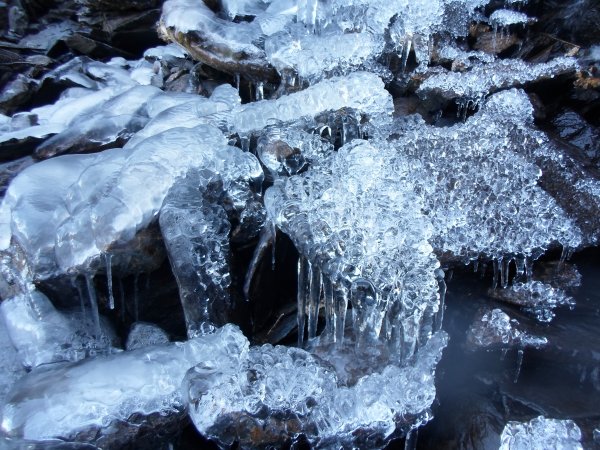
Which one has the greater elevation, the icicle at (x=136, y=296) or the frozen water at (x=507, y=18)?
the frozen water at (x=507, y=18)

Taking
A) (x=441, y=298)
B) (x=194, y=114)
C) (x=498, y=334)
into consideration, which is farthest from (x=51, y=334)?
(x=498, y=334)

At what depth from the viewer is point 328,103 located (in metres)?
3.62

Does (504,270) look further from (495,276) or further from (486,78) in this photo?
(486,78)

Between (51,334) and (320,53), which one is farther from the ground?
(320,53)

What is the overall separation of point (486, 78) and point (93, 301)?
9.80ft

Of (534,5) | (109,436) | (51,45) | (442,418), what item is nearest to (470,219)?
(442,418)

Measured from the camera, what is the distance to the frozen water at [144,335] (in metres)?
2.94

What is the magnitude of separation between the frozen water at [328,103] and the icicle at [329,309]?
50.3 inches

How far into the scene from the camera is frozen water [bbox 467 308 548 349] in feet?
8.98

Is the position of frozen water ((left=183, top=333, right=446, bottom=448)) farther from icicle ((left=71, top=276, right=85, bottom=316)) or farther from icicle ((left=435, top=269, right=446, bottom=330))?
icicle ((left=71, top=276, right=85, bottom=316))

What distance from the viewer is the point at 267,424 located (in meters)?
2.23

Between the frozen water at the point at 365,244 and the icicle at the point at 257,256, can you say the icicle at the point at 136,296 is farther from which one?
the frozen water at the point at 365,244

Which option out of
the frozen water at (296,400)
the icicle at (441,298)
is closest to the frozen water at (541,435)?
the frozen water at (296,400)

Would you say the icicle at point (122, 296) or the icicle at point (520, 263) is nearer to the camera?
the icicle at point (122, 296)
